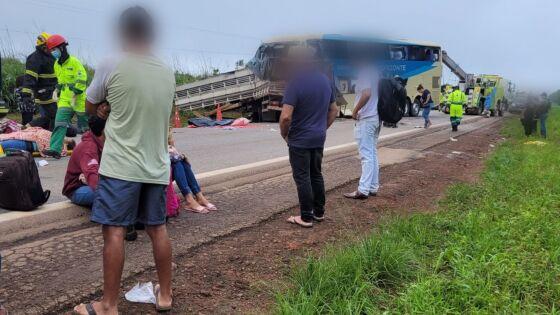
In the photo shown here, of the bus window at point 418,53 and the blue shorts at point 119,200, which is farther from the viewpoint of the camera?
the bus window at point 418,53

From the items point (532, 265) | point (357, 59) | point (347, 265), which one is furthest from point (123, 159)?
point (357, 59)

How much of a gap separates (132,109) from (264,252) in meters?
1.82

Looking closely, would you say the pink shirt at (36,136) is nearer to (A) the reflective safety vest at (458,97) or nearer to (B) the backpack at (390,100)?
(B) the backpack at (390,100)

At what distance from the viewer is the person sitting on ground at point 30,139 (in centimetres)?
736

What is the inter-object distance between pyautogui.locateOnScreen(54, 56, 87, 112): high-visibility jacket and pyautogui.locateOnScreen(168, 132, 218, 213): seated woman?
3086mm

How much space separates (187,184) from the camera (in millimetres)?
4855

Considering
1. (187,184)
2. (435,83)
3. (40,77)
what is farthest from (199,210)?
(435,83)

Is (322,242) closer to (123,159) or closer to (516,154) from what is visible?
(123,159)

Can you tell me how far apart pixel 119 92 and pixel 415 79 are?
2460cm

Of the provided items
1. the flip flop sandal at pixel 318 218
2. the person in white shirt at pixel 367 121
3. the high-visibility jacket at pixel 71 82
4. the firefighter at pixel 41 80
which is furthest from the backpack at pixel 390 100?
the firefighter at pixel 41 80

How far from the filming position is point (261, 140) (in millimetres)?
11609

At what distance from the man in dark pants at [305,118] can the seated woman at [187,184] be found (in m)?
1.03

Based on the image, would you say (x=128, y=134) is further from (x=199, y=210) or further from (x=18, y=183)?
(x=199, y=210)

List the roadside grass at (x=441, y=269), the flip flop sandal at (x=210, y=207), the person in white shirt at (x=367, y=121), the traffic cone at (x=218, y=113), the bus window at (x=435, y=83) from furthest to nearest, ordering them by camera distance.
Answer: the bus window at (x=435, y=83) → the traffic cone at (x=218, y=113) → the person in white shirt at (x=367, y=121) → the flip flop sandal at (x=210, y=207) → the roadside grass at (x=441, y=269)
